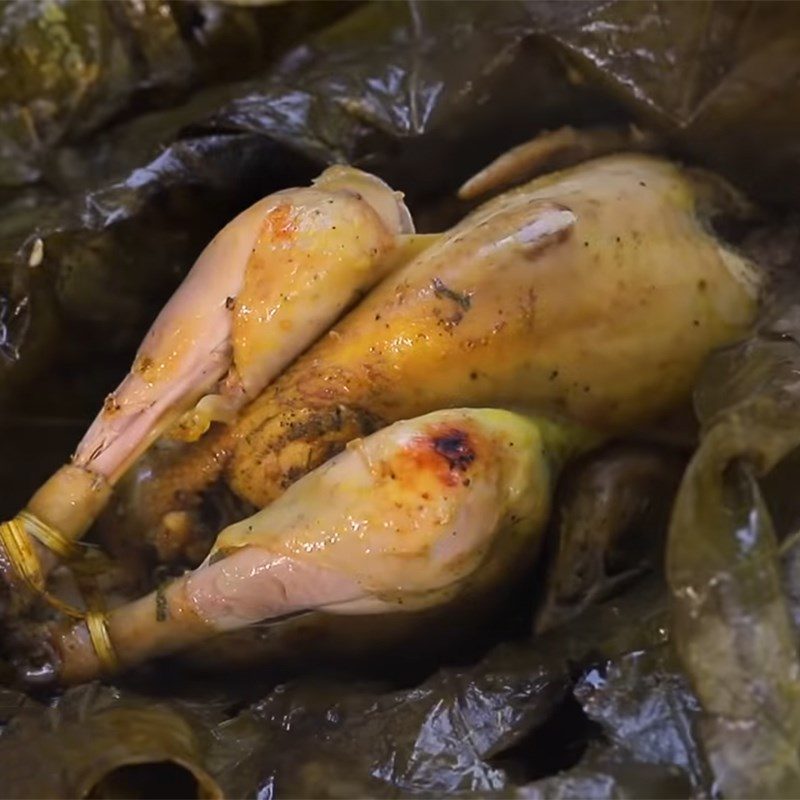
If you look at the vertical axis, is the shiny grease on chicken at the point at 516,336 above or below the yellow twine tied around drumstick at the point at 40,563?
above

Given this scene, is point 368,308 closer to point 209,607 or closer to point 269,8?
point 209,607

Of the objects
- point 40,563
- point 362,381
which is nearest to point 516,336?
point 362,381

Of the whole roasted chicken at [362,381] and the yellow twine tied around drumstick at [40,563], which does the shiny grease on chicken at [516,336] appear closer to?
the whole roasted chicken at [362,381]

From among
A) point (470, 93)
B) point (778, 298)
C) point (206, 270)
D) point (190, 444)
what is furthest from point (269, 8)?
point (778, 298)

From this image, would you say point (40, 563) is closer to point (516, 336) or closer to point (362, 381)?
point (362, 381)

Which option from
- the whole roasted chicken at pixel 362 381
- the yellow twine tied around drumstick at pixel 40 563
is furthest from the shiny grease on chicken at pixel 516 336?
the yellow twine tied around drumstick at pixel 40 563

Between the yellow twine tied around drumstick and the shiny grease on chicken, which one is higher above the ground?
the shiny grease on chicken

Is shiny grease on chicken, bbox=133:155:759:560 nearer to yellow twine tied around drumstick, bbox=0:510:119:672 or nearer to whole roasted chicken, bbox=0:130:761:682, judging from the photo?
whole roasted chicken, bbox=0:130:761:682

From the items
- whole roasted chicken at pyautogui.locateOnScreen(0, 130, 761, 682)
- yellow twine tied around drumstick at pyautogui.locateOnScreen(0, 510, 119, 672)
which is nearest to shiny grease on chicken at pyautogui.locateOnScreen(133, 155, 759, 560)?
whole roasted chicken at pyautogui.locateOnScreen(0, 130, 761, 682)
